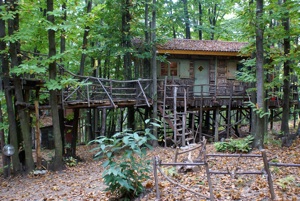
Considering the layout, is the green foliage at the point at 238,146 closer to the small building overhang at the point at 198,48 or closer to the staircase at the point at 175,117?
the staircase at the point at 175,117

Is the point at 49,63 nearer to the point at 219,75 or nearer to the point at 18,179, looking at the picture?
the point at 18,179

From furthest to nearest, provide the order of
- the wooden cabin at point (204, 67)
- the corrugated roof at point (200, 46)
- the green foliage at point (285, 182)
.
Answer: the wooden cabin at point (204, 67)
the corrugated roof at point (200, 46)
the green foliage at point (285, 182)

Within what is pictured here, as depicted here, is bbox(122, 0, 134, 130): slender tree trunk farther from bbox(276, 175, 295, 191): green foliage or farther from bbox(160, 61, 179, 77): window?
bbox(276, 175, 295, 191): green foliage

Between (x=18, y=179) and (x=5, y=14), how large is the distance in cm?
591

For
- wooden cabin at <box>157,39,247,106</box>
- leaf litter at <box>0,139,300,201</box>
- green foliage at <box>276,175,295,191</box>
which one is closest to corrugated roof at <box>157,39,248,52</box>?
wooden cabin at <box>157,39,247,106</box>

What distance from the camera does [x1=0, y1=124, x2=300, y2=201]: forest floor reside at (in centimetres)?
541

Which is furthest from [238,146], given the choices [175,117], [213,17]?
[213,17]

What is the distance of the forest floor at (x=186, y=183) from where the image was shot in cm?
541

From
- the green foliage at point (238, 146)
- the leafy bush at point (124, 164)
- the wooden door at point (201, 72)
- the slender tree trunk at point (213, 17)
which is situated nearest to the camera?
the leafy bush at point (124, 164)

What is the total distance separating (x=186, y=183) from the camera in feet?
20.2

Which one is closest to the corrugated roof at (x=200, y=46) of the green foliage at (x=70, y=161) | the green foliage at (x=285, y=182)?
the green foliage at (x=70, y=161)

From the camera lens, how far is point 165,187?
603cm

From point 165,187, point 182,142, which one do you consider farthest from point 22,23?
point 165,187

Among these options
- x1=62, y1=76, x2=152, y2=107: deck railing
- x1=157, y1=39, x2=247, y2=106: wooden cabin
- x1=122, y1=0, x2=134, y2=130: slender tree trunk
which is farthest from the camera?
x1=157, y1=39, x2=247, y2=106: wooden cabin
